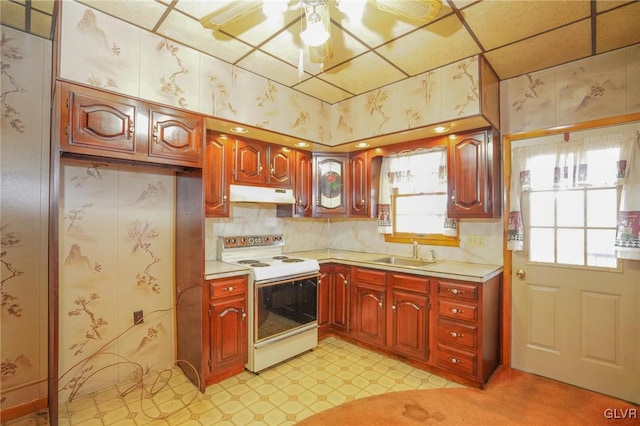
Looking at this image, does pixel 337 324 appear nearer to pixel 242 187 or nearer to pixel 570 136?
pixel 242 187

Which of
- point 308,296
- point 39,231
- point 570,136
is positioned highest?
point 570,136

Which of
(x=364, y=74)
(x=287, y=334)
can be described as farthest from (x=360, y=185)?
(x=287, y=334)

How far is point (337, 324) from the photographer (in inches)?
133

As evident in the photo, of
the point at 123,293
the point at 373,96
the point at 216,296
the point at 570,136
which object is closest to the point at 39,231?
the point at 123,293

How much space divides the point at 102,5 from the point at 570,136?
3.40 meters

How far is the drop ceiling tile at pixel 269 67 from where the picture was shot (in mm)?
2506

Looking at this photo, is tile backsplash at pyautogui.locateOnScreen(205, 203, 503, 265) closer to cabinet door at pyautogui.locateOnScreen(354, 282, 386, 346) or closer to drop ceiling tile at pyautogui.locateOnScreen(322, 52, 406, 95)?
cabinet door at pyautogui.locateOnScreen(354, 282, 386, 346)

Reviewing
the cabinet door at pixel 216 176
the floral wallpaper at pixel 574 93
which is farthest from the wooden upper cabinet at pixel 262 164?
the floral wallpaper at pixel 574 93

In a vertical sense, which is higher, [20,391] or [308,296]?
[308,296]

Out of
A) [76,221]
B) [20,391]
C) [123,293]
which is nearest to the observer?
[20,391]

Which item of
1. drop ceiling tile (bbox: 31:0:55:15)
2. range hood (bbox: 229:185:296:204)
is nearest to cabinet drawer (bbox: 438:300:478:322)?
range hood (bbox: 229:185:296:204)

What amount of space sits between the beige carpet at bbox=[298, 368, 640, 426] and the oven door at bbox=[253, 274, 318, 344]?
2.75 feet

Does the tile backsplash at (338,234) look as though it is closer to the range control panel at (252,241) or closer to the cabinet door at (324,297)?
the range control panel at (252,241)

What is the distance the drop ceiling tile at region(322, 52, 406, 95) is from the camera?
2.56 m
